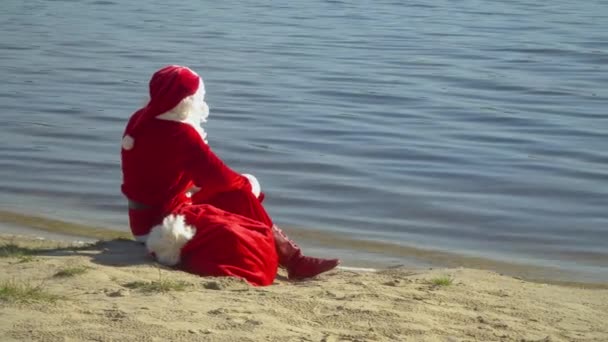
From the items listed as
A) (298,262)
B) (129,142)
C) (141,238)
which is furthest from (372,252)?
(129,142)

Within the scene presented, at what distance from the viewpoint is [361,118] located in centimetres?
1173

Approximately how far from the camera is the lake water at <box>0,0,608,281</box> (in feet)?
27.5

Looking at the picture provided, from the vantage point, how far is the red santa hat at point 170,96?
599 cm

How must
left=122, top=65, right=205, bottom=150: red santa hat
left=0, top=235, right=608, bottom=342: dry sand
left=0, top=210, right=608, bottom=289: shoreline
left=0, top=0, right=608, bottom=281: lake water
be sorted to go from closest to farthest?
left=0, top=235, right=608, bottom=342: dry sand → left=122, top=65, right=205, bottom=150: red santa hat → left=0, top=210, right=608, bottom=289: shoreline → left=0, top=0, right=608, bottom=281: lake water

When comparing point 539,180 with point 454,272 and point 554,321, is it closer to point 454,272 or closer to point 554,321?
point 454,272

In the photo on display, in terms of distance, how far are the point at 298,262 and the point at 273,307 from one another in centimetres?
128

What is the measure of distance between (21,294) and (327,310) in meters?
1.31

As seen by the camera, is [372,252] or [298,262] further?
[372,252]

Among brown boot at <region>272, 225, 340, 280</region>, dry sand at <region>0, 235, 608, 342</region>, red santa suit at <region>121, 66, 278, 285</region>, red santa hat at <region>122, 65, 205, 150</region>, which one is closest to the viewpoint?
dry sand at <region>0, 235, 608, 342</region>

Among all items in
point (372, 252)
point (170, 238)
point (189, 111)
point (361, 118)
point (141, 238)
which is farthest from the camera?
point (361, 118)

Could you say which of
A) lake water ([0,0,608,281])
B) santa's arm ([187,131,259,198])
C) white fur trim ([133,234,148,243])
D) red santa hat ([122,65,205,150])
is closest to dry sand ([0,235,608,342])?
white fur trim ([133,234,148,243])

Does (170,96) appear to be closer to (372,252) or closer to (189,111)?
(189,111)

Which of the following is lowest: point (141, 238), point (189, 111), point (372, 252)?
point (141, 238)

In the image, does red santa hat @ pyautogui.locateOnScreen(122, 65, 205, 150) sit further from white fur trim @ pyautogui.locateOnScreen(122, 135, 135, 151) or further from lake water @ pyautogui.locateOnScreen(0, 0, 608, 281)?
lake water @ pyautogui.locateOnScreen(0, 0, 608, 281)
